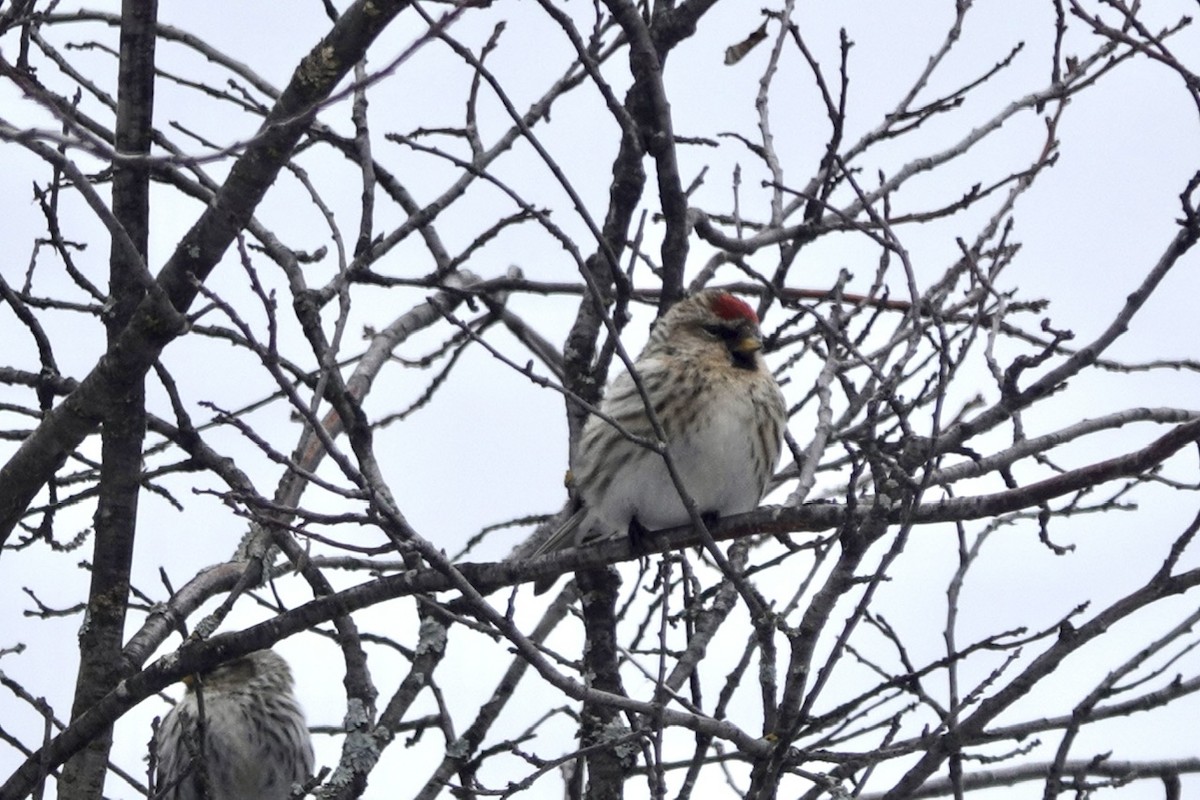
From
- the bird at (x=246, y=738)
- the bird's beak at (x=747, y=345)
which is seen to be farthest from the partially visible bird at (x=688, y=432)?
the bird at (x=246, y=738)

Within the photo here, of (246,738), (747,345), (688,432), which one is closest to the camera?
(688,432)

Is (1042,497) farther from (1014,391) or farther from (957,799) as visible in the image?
(957,799)

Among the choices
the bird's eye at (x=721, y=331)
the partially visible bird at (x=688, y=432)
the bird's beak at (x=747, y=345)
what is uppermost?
the bird's eye at (x=721, y=331)

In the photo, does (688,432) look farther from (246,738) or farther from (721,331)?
(246,738)

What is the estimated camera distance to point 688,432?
5336 millimetres

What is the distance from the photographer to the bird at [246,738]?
714 centimetres

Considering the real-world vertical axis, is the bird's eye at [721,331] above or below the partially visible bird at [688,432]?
above

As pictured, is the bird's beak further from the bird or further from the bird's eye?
the bird

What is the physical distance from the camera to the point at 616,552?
185 inches

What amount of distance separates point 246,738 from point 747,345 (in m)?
3.05

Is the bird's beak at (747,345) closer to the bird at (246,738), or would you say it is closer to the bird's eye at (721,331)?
the bird's eye at (721,331)

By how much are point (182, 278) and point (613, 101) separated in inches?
53.7

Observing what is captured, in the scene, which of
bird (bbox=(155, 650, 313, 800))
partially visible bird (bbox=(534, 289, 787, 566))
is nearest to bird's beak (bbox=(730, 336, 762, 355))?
partially visible bird (bbox=(534, 289, 787, 566))

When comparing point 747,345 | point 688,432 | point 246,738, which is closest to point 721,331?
point 747,345
